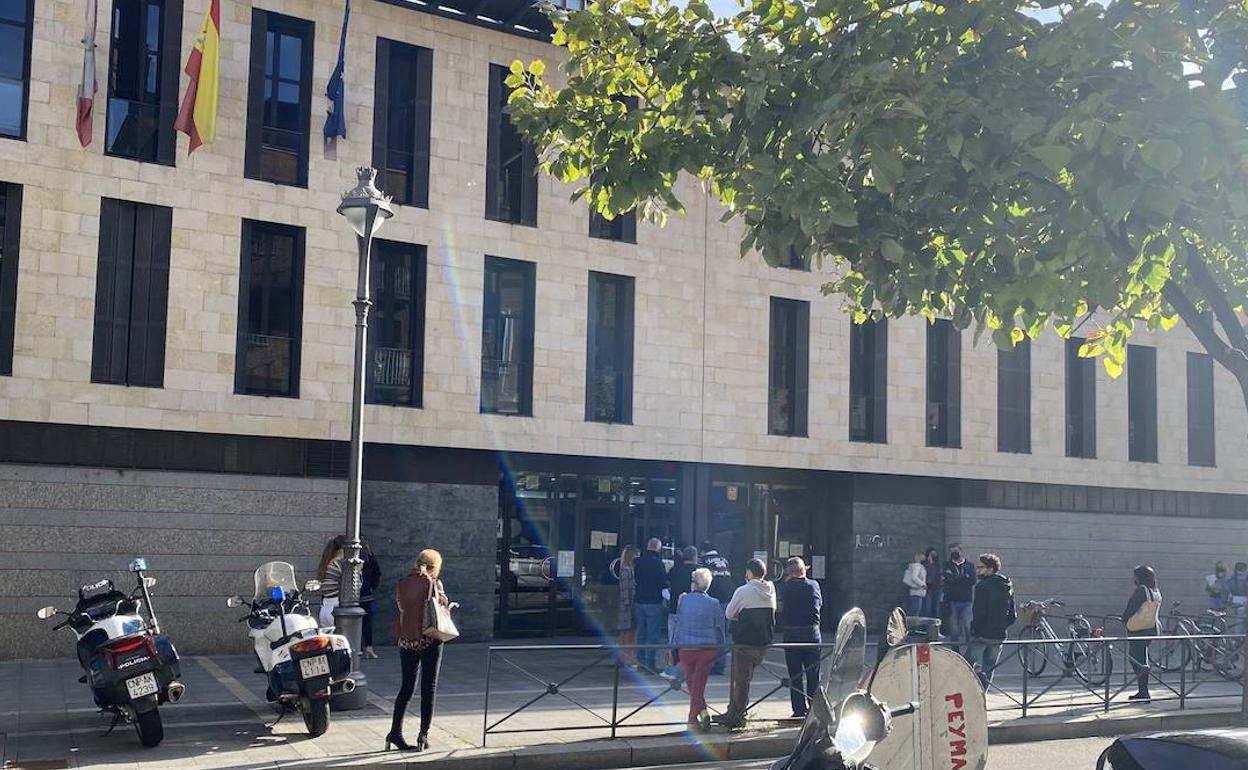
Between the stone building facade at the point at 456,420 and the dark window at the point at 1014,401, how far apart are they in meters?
0.21

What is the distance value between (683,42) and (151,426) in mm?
10789

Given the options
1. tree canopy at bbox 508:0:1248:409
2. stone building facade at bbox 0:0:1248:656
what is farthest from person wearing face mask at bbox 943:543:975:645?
tree canopy at bbox 508:0:1248:409

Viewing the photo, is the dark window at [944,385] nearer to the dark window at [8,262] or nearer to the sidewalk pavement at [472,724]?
the sidewalk pavement at [472,724]

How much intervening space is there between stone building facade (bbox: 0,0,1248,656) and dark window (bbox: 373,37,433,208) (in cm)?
20

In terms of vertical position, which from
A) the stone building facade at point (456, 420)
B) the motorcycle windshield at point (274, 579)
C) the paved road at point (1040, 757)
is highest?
the stone building facade at point (456, 420)

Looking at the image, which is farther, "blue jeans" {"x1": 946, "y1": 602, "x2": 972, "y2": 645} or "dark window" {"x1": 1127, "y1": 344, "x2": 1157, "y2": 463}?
"dark window" {"x1": 1127, "y1": 344, "x2": 1157, "y2": 463}

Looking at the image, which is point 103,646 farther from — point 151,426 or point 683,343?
point 683,343

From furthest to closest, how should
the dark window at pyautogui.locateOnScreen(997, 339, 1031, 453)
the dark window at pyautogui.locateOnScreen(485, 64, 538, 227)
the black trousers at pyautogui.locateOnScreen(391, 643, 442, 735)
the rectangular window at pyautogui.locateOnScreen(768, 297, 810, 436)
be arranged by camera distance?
the dark window at pyautogui.locateOnScreen(997, 339, 1031, 453), the rectangular window at pyautogui.locateOnScreen(768, 297, 810, 436), the dark window at pyautogui.locateOnScreen(485, 64, 538, 227), the black trousers at pyautogui.locateOnScreen(391, 643, 442, 735)

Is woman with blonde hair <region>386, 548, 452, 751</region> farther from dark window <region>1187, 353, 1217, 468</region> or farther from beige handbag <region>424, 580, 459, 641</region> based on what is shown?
dark window <region>1187, 353, 1217, 468</region>

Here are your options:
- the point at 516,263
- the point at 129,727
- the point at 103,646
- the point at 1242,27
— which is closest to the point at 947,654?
the point at 1242,27

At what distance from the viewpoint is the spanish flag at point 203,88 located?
17812 mm

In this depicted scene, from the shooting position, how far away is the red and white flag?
17266mm

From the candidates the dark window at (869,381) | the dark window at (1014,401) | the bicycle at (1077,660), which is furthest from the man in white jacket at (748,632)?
the dark window at (1014,401)

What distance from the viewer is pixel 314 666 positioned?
11.0 m
